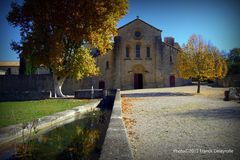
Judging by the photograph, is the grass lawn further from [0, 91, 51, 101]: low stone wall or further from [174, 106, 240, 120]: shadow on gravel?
[0, 91, 51, 101]: low stone wall

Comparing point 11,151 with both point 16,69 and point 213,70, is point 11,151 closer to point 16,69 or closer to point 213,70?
point 213,70

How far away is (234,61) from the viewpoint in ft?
153

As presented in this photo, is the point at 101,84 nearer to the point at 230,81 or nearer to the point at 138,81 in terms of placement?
the point at 138,81

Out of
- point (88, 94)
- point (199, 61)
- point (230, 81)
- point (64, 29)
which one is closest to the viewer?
point (64, 29)

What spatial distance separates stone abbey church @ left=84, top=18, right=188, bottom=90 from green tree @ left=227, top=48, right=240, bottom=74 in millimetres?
12589

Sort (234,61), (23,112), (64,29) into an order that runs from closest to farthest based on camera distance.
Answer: (23,112) < (64,29) < (234,61)

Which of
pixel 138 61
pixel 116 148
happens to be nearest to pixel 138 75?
pixel 138 61

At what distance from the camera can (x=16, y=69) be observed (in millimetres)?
63375

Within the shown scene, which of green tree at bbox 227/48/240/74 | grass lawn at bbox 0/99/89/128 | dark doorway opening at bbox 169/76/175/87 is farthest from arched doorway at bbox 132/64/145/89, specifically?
grass lawn at bbox 0/99/89/128

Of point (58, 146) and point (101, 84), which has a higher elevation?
point (101, 84)

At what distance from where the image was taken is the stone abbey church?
120ft

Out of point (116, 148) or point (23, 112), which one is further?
point (23, 112)

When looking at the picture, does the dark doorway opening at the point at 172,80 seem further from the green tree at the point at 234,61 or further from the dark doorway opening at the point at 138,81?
the green tree at the point at 234,61

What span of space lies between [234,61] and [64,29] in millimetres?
40840
